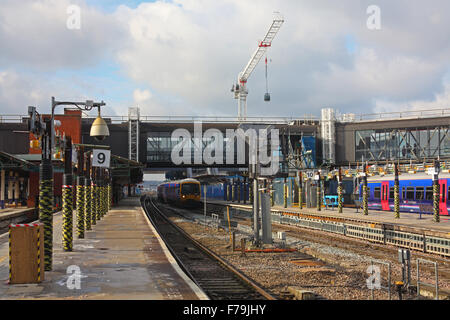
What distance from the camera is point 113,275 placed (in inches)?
549

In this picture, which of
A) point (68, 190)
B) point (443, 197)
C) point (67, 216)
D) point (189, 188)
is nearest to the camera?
point (68, 190)

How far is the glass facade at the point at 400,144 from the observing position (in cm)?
6009

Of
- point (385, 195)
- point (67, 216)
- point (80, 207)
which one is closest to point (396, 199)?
point (385, 195)

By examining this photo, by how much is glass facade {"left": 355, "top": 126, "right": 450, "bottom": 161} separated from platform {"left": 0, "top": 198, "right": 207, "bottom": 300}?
4619 cm

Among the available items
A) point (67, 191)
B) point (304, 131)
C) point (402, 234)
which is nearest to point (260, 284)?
point (67, 191)

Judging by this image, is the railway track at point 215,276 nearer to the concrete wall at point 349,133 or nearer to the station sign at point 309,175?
the station sign at point 309,175

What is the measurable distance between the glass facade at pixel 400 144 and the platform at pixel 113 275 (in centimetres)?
4619

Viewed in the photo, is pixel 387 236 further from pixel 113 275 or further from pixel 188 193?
pixel 188 193

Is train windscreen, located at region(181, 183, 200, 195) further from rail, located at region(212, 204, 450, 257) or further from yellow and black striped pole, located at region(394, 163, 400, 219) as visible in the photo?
yellow and black striped pole, located at region(394, 163, 400, 219)

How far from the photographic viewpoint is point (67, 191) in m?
18.5

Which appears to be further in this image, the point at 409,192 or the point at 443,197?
the point at 409,192

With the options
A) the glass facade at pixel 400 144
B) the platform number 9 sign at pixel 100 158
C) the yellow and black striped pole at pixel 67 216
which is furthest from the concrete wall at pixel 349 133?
the yellow and black striped pole at pixel 67 216

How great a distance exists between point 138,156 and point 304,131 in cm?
2249

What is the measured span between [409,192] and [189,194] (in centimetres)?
3057
